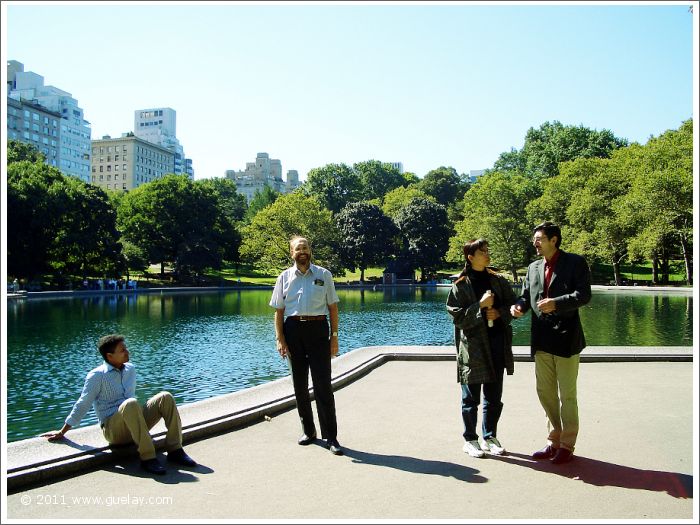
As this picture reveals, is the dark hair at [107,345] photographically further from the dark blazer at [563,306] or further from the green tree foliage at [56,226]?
the green tree foliage at [56,226]

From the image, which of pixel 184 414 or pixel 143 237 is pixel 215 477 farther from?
pixel 143 237

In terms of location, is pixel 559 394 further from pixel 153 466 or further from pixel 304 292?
pixel 153 466

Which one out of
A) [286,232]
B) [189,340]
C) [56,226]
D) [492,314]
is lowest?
[189,340]

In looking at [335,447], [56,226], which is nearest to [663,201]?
[335,447]

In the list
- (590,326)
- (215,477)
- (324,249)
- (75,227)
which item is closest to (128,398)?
(215,477)

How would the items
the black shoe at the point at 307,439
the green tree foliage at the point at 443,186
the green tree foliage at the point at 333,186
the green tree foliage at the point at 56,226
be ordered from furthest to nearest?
1. the green tree foliage at the point at 443,186
2. the green tree foliage at the point at 333,186
3. the green tree foliage at the point at 56,226
4. the black shoe at the point at 307,439

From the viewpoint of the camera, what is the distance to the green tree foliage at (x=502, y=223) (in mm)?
58906

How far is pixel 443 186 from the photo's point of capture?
3696 inches

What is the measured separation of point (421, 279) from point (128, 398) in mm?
63477

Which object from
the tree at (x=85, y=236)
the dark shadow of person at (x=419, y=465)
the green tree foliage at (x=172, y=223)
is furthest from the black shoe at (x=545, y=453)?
the green tree foliage at (x=172, y=223)

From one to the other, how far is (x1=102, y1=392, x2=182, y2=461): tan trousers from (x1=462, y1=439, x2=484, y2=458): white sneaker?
2360 mm

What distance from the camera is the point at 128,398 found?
5.15 m

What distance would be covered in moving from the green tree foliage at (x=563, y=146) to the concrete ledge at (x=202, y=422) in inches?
2401

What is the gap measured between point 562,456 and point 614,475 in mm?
418
